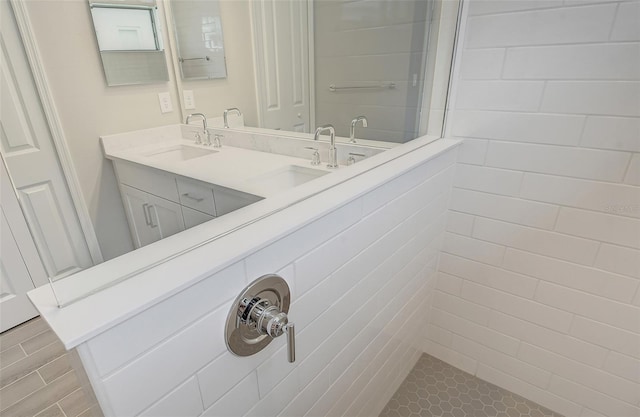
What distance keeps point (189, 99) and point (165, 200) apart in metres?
0.91

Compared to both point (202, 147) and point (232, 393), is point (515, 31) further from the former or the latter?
point (202, 147)

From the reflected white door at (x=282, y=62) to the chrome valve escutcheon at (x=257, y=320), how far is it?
128cm

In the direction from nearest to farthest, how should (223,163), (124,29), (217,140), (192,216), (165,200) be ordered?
1. (192,216)
2. (165,200)
3. (223,163)
4. (124,29)
5. (217,140)

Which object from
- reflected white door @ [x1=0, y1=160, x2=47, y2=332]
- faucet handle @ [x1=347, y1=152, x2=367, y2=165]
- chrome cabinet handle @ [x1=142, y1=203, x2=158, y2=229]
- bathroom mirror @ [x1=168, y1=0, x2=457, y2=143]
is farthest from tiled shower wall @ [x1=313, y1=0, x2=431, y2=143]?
reflected white door @ [x1=0, y1=160, x2=47, y2=332]

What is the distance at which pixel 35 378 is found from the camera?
60.6 inches

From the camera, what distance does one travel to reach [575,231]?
4.03 ft

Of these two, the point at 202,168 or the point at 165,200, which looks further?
the point at 202,168

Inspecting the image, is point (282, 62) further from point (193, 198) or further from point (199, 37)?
point (193, 198)

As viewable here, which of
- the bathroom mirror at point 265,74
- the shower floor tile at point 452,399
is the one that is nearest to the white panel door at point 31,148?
the bathroom mirror at point 265,74

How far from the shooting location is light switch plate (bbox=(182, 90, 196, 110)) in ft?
6.52

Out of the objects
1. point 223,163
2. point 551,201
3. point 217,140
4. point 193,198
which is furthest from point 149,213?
point 551,201

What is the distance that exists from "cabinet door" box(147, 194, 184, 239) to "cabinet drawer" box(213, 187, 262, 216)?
0.43 feet

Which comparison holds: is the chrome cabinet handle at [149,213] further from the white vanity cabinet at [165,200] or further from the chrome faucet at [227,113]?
the chrome faucet at [227,113]

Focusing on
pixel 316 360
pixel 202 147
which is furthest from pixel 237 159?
pixel 316 360
